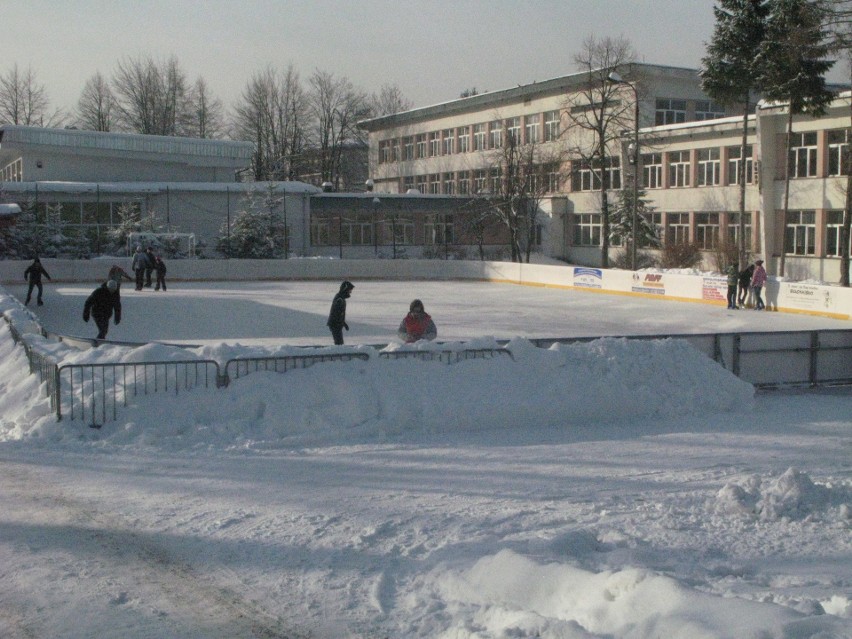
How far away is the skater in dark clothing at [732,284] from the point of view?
1106 inches

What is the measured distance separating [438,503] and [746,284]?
2258cm

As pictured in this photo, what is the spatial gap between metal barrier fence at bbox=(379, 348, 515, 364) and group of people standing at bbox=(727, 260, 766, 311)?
17486 millimetres

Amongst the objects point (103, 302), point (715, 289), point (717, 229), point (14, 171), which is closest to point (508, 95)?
point (717, 229)

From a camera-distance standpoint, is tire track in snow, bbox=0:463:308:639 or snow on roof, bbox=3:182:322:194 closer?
tire track in snow, bbox=0:463:308:639

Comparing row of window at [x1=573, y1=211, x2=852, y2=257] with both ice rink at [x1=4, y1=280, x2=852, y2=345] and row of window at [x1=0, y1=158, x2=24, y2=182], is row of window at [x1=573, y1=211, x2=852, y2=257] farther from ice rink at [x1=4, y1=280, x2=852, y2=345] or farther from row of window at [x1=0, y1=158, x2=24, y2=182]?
row of window at [x1=0, y1=158, x2=24, y2=182]

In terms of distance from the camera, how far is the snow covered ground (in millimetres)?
5453

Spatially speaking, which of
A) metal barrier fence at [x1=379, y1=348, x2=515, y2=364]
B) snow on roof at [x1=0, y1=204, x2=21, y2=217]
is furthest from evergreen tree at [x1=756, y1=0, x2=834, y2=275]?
snow on roof at [x1=0, y1=204, x2=21, y2=217]

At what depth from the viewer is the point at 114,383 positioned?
1099 centimetres

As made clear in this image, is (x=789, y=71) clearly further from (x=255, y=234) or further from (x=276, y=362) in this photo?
(x=276, y=362)

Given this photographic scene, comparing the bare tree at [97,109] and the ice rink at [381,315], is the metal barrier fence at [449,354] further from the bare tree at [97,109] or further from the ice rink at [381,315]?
the bare tree at [97,109]

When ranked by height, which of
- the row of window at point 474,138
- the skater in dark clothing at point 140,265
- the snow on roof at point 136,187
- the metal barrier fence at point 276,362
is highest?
the row of window at point 474,138

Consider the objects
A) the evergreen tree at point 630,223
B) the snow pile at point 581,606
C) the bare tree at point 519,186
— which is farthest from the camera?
the bare tree at point 519,186

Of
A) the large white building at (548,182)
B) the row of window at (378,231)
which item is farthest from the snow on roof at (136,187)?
the row of window at (378,231)

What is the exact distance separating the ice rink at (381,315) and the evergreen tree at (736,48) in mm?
12242
